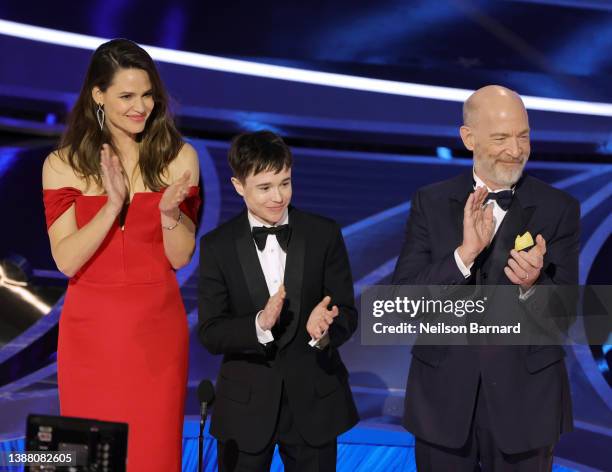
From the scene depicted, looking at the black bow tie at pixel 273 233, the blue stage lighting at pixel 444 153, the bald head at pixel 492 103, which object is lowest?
the black bow tie at pixel 273 233

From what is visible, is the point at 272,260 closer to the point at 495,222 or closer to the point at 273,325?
the point at 273,325

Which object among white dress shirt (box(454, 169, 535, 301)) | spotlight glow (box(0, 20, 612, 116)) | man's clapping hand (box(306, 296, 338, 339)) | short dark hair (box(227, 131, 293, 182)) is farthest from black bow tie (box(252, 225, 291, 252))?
spotlight glow (box(0, 20, 612, 116))

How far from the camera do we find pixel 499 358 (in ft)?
9.58

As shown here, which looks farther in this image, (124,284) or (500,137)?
(124,284)

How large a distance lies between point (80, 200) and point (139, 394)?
0.71m

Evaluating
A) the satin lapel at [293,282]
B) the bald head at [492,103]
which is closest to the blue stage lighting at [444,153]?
the bald head at [492,103]

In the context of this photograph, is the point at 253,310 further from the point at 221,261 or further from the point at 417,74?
the point at 417,74

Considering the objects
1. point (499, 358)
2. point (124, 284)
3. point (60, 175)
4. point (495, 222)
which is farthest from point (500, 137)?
point (60, 175)

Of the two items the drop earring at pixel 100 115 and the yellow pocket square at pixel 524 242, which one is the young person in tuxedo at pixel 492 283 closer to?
the yellow pocket square at pixel 524 242

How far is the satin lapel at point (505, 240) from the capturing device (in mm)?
2943

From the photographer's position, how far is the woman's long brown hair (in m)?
3.18

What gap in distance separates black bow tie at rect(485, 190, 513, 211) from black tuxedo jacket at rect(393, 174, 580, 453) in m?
0.02

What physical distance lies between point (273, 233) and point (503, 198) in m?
0.76

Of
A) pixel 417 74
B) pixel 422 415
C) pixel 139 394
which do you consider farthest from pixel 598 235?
pixel 139 394
